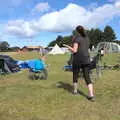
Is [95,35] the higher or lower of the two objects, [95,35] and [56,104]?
the higher

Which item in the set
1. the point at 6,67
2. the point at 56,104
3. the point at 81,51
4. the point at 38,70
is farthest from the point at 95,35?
the point at 56,104

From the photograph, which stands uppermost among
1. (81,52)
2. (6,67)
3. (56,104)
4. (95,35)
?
(95,35)

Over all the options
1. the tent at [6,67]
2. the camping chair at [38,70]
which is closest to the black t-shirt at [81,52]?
the camping chair at [38,70]

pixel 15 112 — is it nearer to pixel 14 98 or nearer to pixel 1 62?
pixel 14 98

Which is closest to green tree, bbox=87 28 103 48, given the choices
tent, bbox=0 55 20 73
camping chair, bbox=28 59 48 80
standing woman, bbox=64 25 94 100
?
tent, bbox=0 55 20 73

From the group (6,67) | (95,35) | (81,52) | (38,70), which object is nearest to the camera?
(81,52)

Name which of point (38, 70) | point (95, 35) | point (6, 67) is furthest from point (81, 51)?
point (95, 35)

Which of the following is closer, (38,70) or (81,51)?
(81,51)

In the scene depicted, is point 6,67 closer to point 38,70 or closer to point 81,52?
point 38,70

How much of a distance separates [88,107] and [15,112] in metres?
1.74

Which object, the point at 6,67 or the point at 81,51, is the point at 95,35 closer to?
the point at 6,67

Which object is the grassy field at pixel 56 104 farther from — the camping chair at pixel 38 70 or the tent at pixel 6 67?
the tent at pixel 6 67

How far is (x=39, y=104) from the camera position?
8.54 metres

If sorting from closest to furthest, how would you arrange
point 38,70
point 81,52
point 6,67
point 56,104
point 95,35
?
point 56,104 → point 81,52 → point 38,70 → point 6,67 → point 95,35
